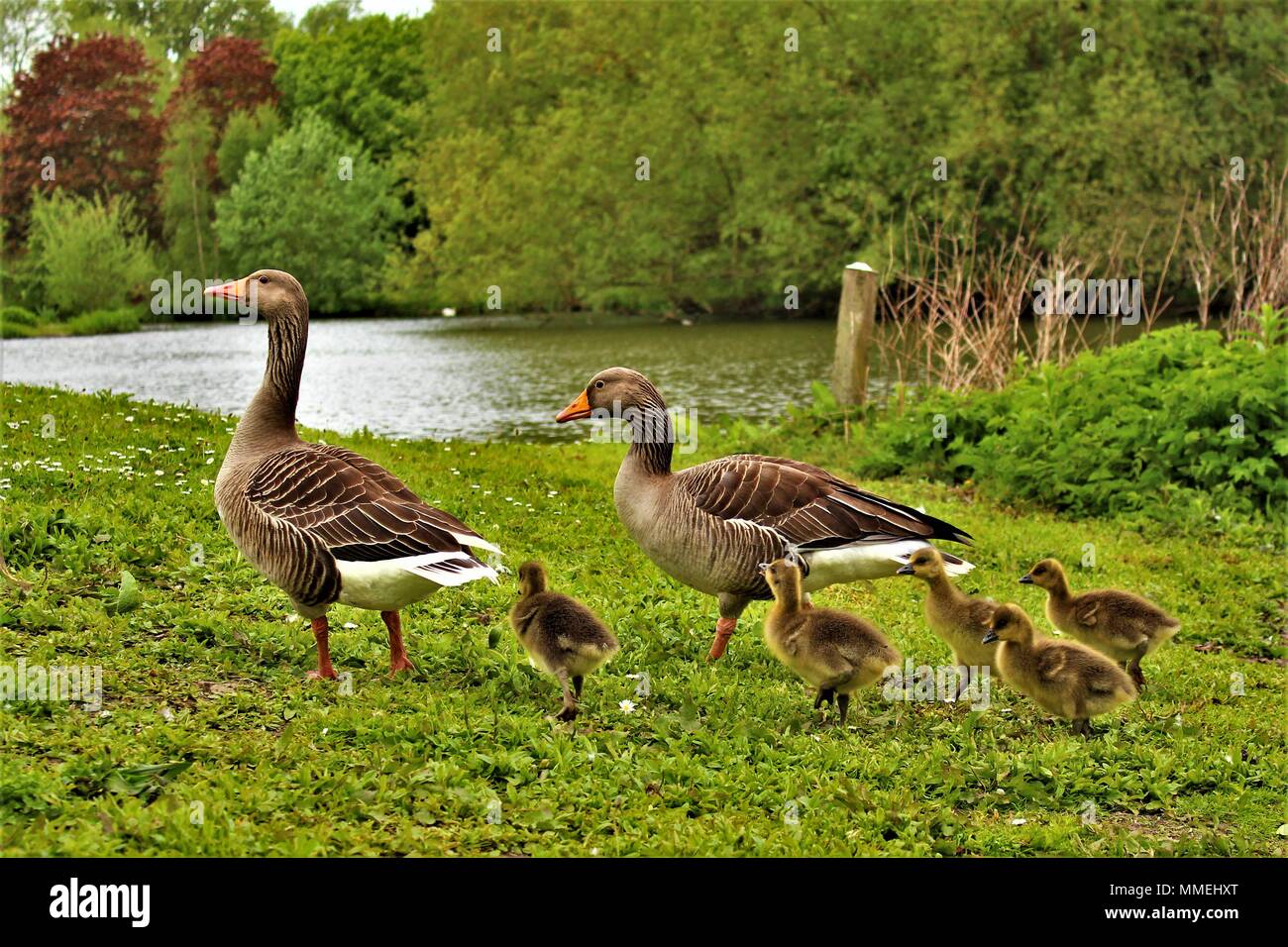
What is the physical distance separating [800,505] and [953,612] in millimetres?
1148

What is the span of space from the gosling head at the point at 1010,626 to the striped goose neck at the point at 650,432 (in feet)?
6.79

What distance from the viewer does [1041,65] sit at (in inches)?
1897

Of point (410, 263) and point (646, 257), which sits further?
point (410, 263)

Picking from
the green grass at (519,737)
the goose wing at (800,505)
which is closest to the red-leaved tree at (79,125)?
the green grass at (519,737)

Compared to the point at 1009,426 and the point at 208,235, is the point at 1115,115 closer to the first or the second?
the point at 1009,426

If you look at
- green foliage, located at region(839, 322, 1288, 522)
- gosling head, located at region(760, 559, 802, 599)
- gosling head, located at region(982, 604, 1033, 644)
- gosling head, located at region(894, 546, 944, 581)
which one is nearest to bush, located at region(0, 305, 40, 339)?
green foliage, located at region(839, 322, 1288, 522)

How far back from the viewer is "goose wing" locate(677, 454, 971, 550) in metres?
7.24

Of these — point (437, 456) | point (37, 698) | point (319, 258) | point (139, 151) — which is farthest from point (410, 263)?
point (37, 698)

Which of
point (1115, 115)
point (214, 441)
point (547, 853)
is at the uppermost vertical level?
point (1115, 115)

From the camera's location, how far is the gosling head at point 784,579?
6922 mm

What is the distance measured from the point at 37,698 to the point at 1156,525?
1041 cm

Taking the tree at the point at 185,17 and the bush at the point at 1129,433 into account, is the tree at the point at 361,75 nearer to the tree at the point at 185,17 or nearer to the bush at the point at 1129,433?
the tree at the point at 185,17

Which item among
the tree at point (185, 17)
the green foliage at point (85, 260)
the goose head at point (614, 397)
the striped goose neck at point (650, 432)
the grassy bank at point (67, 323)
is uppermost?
the tree at point (185, 17)

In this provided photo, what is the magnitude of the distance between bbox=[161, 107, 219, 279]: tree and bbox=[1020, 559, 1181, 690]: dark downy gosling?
2082 inches
